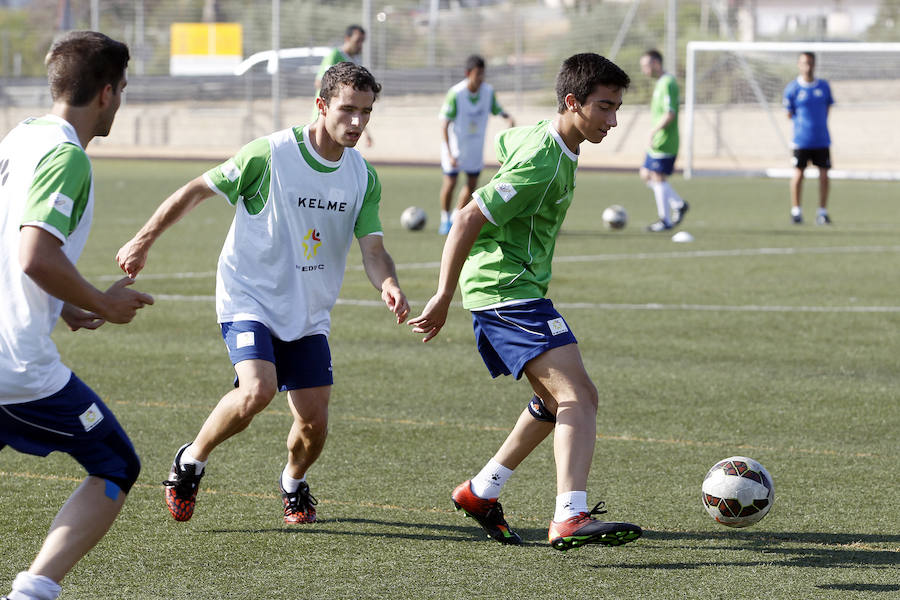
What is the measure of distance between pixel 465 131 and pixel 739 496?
12453mm

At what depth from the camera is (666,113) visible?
57.8ft

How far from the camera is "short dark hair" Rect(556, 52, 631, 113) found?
5070 mm

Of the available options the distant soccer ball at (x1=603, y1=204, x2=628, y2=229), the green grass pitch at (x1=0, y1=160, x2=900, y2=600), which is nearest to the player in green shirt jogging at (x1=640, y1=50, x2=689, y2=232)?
the distant soccer ball at (x1=603, y1=204, x2=628, y2=229)

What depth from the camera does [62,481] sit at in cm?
590

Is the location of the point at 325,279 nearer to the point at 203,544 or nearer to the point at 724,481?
the point at 203,544

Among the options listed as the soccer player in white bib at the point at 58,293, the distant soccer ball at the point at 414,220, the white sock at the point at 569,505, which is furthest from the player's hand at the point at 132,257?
the distant soccer ball at the point at 414,220

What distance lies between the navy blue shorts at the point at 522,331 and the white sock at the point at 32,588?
6.57 ft

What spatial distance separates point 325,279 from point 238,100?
123 feet

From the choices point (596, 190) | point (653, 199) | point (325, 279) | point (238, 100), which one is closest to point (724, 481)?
point (325, 279)

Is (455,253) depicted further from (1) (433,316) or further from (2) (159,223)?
(2) (159,223)

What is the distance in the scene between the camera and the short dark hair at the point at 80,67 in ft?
12.3

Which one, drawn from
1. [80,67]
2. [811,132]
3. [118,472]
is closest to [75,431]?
[118,472]

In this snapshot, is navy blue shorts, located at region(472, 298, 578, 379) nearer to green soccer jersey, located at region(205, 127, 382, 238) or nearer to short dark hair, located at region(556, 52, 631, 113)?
green soccer jersey, located at region(205, 127, 382, 238)

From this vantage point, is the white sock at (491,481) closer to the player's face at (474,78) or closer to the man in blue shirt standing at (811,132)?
the player's face at (474,78)
